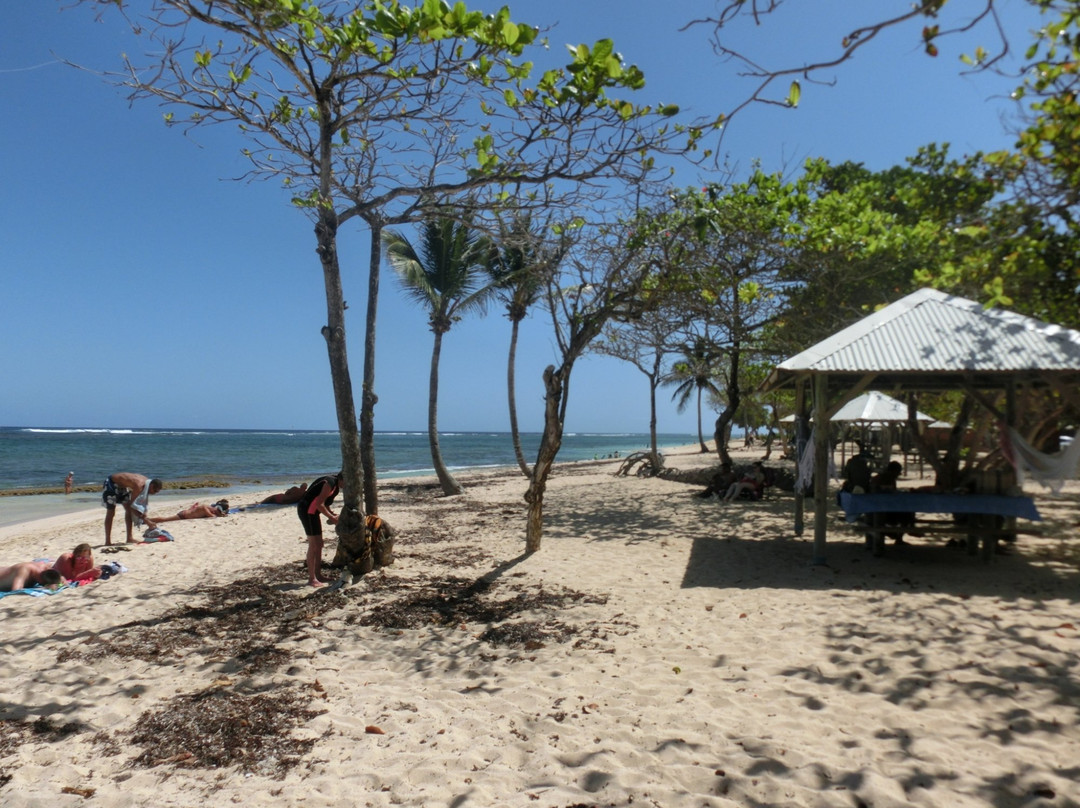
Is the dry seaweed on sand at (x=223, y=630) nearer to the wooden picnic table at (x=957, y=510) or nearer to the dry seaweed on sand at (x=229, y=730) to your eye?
the dry seaweed on sand at (x=229, y=730)

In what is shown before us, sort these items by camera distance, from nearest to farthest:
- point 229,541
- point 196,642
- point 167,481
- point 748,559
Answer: point 196,642 < point 748,559 < point 229,541 < point 167,481

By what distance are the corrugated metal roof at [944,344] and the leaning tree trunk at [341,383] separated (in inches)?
179

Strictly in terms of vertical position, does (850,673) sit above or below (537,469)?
below

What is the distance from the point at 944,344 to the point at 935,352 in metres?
0.23

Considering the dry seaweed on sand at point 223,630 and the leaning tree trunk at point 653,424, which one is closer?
the dry seaweed on sand at point 223,630

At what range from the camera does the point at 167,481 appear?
26.4 m

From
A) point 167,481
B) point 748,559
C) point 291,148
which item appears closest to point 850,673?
point 748,559

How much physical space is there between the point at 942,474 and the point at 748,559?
8.01ft

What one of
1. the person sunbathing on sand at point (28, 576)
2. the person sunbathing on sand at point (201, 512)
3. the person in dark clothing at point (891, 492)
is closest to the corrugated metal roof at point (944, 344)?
the person in dark clothing at point (891, 492)

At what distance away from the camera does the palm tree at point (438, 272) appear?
16.5 metres

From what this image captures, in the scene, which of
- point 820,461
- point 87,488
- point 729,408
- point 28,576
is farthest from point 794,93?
point 87,488

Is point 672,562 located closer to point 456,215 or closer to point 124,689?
point 456,215

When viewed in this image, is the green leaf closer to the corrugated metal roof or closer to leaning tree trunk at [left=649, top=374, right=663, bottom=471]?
the corrugated metal roof

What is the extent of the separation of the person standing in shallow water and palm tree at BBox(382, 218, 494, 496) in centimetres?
962
